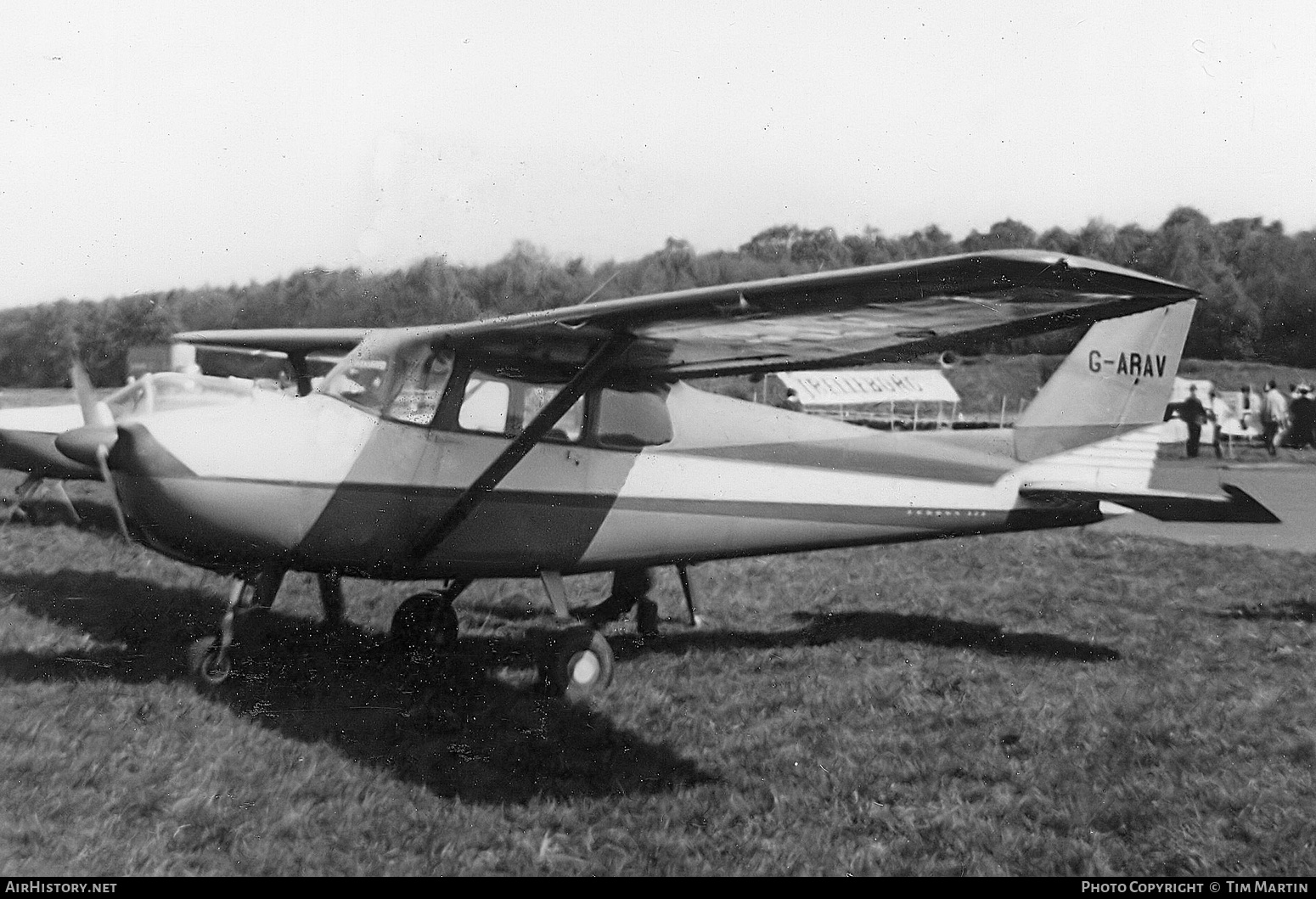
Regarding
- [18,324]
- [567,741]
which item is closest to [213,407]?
[567,741]

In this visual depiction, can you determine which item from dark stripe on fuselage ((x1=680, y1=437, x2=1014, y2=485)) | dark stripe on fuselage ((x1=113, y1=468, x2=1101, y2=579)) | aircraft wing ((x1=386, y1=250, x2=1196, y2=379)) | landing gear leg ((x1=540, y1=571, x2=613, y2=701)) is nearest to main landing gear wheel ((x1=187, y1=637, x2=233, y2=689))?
dark stripe on fuselage ((x1=113, y1=468, x2=1101, y2=579))

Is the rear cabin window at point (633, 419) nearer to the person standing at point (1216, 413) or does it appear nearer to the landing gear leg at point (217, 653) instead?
the landing gear leg at point (217, 653)

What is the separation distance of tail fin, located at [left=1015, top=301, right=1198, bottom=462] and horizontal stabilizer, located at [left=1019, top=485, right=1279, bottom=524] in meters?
0.69

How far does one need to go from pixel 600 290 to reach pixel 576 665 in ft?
6.80

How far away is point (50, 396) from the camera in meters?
12.4

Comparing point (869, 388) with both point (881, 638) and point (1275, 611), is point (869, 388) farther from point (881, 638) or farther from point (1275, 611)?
point (881, 638)

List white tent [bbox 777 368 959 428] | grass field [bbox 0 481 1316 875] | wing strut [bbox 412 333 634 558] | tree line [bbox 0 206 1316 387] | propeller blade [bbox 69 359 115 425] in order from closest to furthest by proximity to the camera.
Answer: grass field [bbox 0 481 1316 875]
wing strut [bbox 412 333 634 558]
propeller blade [bbox 69 359 115 425]
tree line [bbox 0 206 1316 387]
white tent [bbox 777 368 959 428]

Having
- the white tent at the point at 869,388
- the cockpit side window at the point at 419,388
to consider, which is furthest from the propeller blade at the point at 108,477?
the white tent at the point at 869,388

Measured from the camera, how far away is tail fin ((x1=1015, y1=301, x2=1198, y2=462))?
6.54 metres

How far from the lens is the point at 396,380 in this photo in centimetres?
504

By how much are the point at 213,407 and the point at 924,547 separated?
7.46m

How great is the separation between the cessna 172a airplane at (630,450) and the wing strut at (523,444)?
0.01m

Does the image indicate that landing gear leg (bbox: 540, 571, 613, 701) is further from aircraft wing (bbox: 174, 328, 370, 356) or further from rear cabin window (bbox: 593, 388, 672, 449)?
aircraft wing (bbox: 174, 328, 370, 356)

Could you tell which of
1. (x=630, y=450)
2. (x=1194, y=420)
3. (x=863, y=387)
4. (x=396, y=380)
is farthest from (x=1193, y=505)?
(x=863, y=387)
